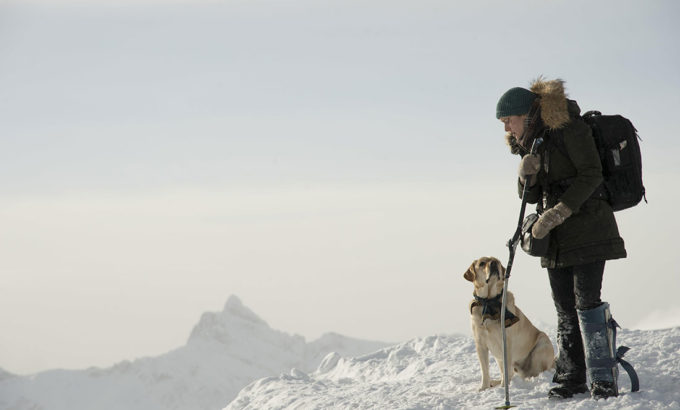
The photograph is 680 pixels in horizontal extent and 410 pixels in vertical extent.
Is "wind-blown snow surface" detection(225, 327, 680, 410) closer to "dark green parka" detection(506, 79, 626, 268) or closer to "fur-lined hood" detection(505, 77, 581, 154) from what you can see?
"dark green parka" detection(506, 79, 626, 268)

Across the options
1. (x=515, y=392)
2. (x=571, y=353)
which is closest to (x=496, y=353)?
(x=515, y=392)

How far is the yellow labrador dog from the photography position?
6.88m

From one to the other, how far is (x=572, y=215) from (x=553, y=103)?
995 millimetres

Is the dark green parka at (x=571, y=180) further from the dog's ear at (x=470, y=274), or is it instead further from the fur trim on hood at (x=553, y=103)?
the dog's ear at (x=470, y=274)

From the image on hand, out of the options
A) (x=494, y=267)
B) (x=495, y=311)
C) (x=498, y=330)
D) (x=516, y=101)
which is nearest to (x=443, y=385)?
(x=498, y=330)

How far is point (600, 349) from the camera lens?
18.9 ft

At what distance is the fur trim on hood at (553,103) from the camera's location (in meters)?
5.78

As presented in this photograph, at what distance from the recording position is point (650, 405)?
5.76 m

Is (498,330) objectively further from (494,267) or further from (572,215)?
(572,215)

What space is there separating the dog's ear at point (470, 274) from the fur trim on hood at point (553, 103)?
191 centimetres

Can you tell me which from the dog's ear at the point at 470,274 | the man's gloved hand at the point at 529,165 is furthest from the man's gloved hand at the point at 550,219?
the dog's ear at the point at 470,274

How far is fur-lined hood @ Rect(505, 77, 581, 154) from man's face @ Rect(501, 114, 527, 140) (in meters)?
0.19

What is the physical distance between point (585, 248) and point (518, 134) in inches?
46.6

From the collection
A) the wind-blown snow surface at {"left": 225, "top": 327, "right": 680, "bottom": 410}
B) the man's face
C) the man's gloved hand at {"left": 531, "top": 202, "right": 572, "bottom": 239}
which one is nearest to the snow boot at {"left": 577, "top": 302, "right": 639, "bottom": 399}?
the wind-blown snow surface at {"left": 225, "top": 327, "right": 680, "bottom": 410}
